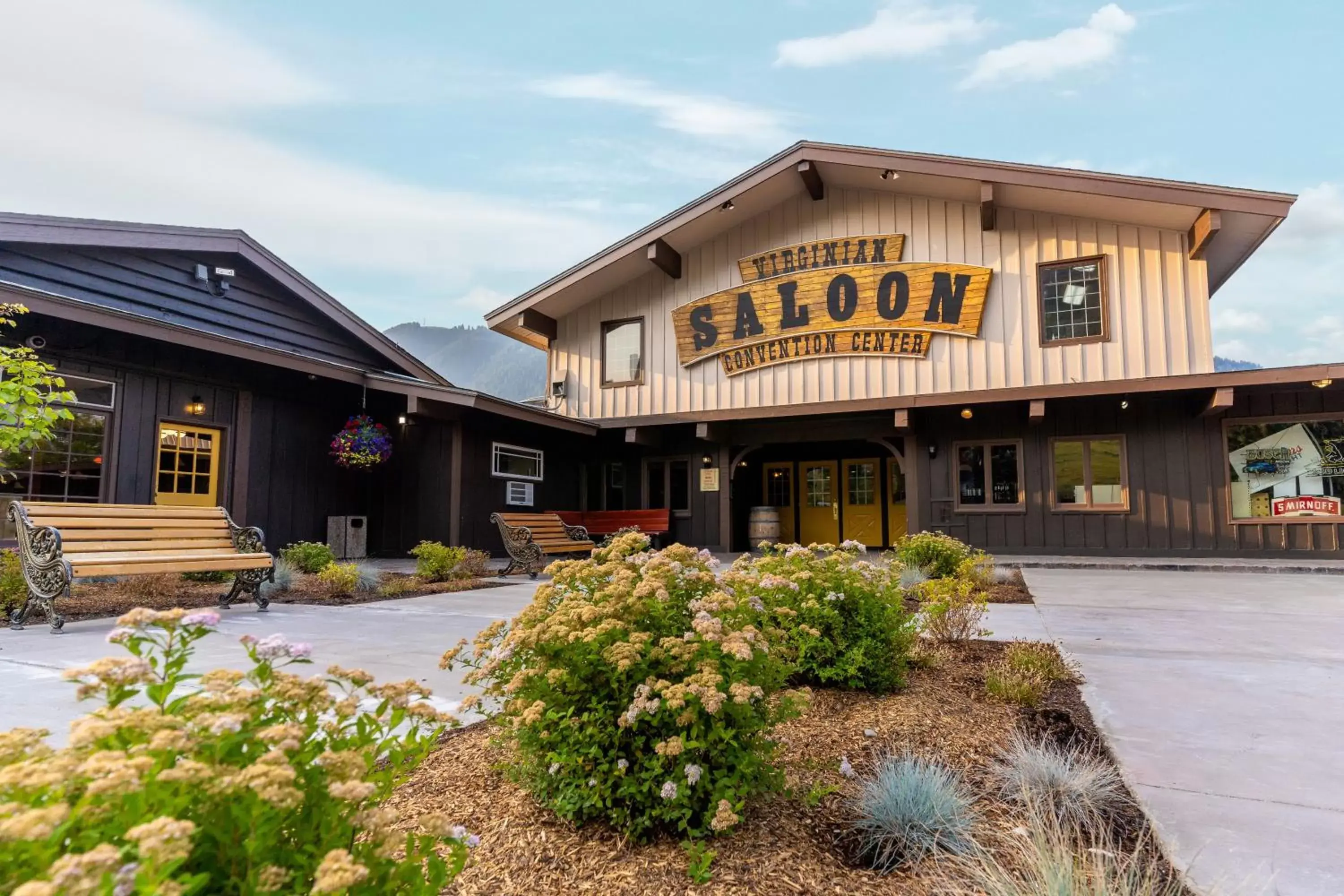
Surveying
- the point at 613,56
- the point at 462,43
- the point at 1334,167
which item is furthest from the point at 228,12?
the point at 1334,167

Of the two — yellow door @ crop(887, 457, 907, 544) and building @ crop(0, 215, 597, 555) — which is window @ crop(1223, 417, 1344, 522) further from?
building @ crop(0, 215, 597, 555)

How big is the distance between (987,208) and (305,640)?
11192 mm

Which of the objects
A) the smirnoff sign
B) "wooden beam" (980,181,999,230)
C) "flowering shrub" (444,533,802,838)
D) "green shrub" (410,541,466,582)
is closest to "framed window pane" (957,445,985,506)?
the smirnoff sign

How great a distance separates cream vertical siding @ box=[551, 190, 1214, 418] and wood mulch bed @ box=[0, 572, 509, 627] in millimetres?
6243

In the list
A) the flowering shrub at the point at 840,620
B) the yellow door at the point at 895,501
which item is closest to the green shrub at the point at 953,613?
the flowering shrub at the point at 840,620

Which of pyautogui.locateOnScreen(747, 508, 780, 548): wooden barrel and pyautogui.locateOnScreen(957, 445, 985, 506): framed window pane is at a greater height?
pyautogui.locateOnScreen(957, 445, 985, 506): framed window pane

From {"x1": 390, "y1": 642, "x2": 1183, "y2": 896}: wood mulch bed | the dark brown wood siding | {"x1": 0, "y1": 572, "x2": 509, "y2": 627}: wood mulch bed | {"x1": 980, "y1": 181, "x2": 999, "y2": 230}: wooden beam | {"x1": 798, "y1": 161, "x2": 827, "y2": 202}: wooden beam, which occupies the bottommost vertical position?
{"x1": 0, "y1": 572, "x2": 509, "y2": 627}: wood mulch bed

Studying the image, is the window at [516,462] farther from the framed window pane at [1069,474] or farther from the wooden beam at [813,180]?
the framed window pane at [1069,474]

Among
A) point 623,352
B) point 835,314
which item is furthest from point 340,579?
point 835,314

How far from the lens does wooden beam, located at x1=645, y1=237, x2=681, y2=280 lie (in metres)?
12.8

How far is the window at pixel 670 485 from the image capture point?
13484mm

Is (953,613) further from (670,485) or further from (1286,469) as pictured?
(670,485)

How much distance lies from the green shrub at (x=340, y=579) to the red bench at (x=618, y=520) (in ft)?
15.8

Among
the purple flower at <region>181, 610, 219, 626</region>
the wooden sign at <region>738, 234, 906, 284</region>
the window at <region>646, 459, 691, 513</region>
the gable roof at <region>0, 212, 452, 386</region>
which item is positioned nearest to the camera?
the purple flower at <region>181, 610, 219, 626</region>
